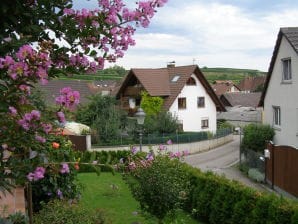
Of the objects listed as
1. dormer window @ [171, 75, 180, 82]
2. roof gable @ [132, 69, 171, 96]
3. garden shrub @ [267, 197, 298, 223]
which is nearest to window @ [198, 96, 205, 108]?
dormer window @ [171, 75, 180, 82]

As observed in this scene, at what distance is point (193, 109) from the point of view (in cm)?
4078

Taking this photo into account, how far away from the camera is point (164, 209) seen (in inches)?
381

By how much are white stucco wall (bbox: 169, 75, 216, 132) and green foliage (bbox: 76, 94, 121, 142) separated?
6929mm

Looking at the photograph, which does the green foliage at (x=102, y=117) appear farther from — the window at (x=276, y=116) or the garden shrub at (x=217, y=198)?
the garden shrub at (x=217, y=198)

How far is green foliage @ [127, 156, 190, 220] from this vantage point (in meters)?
9.32

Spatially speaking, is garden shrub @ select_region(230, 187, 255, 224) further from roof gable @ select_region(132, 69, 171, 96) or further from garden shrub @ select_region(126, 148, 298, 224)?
roof gable @ select_region(132, 69, 171, 96)

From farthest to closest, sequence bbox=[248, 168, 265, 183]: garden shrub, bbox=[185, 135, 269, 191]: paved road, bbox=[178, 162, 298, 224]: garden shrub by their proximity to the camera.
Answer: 1. bbox=[185, 135, 269, 191]: paved road
2. bbox=[248, 168, 265, 183]: garden shrub
3. bbox=[178, 162, 298, 224]: garden shrub

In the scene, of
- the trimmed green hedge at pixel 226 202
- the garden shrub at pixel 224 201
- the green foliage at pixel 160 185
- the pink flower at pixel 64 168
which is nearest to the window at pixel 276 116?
the trimmed green hedge at pixel 226 202

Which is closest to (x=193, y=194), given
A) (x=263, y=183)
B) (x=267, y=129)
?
(x=263, y=183)

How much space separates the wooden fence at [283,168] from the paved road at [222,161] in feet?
2.37

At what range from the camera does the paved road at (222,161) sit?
22.8 m

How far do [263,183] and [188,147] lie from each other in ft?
46.6

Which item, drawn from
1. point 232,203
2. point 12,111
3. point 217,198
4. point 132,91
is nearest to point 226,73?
point 132,91

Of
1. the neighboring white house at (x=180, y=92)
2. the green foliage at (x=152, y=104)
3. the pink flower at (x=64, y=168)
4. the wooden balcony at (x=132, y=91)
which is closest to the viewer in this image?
the pink flower at (x=64, y=168)
